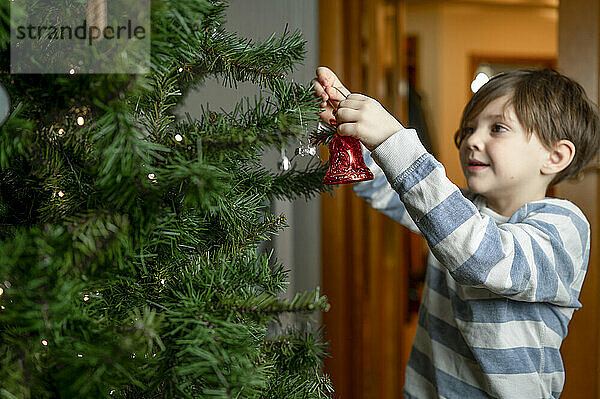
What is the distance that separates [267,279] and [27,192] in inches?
8.1

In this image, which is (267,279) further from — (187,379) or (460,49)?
(460,49)

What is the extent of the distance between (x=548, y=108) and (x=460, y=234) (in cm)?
33

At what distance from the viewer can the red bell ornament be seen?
57 cm

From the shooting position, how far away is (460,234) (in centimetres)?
61

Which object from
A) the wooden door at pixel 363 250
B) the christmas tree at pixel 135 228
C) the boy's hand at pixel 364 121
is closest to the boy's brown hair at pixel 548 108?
the boy's hand at pixel 364 121

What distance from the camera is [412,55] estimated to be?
183 centimetres

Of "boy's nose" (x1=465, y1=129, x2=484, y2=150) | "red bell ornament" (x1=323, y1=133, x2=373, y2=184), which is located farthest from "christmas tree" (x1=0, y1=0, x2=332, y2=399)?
"boy's nose" (x1=465, y1=129, x2=484, y2=150)

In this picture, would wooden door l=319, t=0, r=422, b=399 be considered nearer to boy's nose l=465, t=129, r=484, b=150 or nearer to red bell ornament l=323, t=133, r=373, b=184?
boy's nose l=465, t=129, r=484, b=150

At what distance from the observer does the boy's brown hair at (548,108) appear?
2.63 ft

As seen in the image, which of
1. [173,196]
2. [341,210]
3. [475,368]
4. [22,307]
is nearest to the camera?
[22,307]

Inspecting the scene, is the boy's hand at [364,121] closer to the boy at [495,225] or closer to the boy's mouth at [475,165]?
the boy at [495,225]

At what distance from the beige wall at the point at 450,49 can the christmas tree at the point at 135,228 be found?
125 centimetres

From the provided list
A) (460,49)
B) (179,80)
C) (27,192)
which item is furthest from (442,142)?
(27,192)

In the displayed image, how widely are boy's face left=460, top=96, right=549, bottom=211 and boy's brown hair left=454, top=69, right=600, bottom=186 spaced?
1cm
